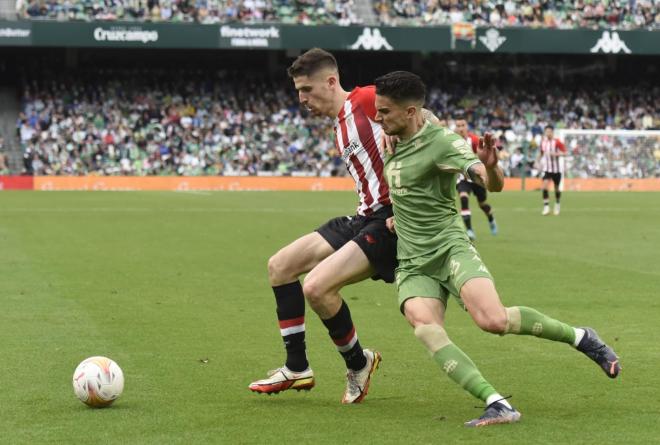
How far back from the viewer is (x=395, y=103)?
21.5 ft

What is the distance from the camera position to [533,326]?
6.57m

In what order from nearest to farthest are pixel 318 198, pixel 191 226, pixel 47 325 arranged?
1. pixel 47 325
2. pixel 191 226
3. pixel 318 198

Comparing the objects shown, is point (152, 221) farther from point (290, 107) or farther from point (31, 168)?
point (290, 107)

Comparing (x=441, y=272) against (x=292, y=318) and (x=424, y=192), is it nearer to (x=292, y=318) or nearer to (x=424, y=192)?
(x=424, y=192)

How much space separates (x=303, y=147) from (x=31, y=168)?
1089 centimetres

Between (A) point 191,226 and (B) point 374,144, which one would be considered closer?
(B) point 374,144

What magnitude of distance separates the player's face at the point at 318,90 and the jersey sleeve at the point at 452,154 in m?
0.94

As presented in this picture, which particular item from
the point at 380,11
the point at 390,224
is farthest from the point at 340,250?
the point at 380,11

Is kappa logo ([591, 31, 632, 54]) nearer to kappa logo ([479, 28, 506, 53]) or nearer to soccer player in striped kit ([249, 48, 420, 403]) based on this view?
kappa logo ([479, 28, 506, 53])

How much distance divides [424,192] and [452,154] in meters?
0.32

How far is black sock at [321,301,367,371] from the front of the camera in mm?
7297

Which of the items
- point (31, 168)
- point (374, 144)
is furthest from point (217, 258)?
point (31, 168)

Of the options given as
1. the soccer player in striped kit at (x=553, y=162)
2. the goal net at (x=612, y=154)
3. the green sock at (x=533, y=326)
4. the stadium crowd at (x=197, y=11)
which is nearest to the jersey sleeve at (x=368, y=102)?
the green sock at (x=533, y=326)

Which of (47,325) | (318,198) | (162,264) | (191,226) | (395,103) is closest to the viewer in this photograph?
(395,103)
